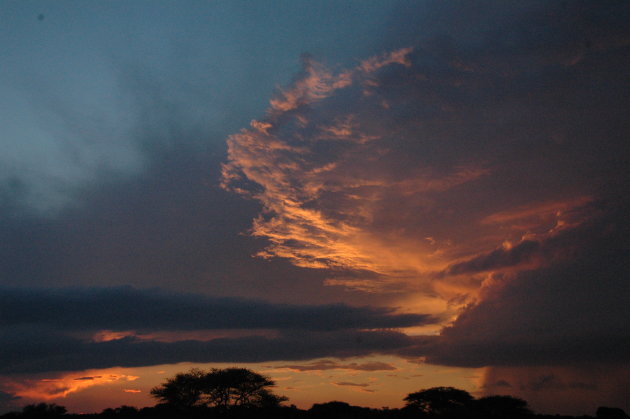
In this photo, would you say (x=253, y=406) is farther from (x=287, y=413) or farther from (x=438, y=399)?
(x=438, y=399)

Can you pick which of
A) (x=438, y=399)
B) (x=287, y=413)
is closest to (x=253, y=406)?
(x=287, y=413)

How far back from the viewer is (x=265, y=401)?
104 m

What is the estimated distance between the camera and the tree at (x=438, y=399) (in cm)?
9894

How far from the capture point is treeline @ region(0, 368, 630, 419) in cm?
9700

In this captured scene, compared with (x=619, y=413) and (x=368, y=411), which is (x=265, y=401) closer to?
(x=368, y=411)

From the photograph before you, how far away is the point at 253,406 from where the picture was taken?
103438mm

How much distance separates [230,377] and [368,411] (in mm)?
29314

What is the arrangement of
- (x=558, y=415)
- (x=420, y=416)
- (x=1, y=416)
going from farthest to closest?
(x=558, y=415)
(x=1, y=416)
(x=420, y=416)

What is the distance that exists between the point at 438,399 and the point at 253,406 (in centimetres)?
3490

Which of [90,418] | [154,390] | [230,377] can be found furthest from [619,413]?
[90,418]

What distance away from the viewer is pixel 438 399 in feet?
329

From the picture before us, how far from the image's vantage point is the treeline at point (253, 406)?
97.0 m

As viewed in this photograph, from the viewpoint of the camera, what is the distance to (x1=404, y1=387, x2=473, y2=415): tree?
98938mm

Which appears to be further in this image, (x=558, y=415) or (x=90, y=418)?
(x=558, y=415)
